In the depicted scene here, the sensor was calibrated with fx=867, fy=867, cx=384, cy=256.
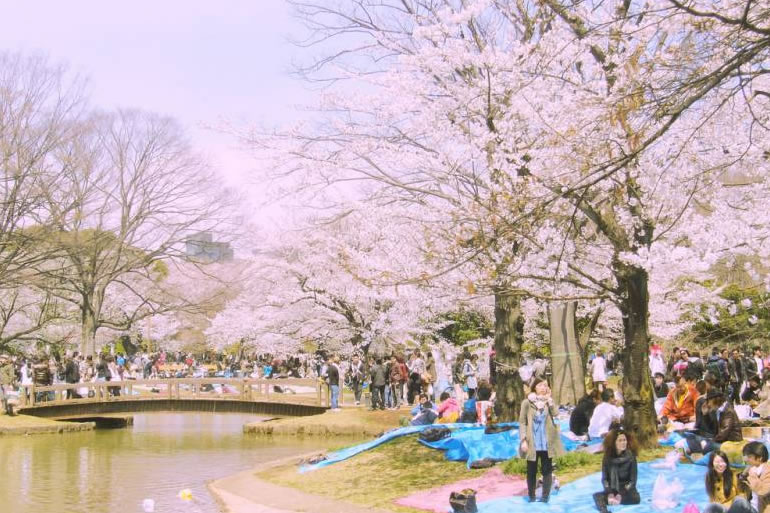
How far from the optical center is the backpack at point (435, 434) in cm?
1375

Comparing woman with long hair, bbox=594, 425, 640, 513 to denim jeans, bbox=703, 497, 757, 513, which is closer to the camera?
denim jeans, bbox=703, 497, 757, 513

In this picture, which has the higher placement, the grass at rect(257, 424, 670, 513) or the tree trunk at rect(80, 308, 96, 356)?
the tree trunk at rect(80, 308, 96, 356)

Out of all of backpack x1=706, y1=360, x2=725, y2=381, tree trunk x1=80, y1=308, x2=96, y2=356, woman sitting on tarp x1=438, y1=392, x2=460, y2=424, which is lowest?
woman sitting on tarp x1=438, y1=392, x2=460, y2=424

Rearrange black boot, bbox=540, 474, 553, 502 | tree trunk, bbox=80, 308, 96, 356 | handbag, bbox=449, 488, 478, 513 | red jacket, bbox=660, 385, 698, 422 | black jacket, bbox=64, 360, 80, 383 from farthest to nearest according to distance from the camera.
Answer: tree trunk, bbox=80, 308, 96, 356 → black jacket, bbox=64, 360, 80, 383 → red jacket, bbox=660, 385, 698, 422 → black boot, bbox=540, 474, 553, 502 → handbag, bbox=449, 488, 478, 513

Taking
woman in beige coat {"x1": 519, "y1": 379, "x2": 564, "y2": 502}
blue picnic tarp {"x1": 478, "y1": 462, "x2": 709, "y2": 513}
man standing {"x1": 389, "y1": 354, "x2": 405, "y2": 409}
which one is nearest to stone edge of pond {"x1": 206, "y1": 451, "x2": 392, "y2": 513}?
blue picnic tarp {"x1": 478, "y1": 462, "x2": 709, "y2": 513}

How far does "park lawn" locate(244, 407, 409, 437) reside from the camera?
70.2 feet

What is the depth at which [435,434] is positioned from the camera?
13.8 m

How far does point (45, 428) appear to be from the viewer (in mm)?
23406

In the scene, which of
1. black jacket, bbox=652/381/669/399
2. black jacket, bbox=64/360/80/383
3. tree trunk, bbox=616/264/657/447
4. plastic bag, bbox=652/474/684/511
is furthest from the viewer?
black jacket, bbox=64/360/80/383

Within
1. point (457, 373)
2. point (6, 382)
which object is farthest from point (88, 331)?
point (457, 373)

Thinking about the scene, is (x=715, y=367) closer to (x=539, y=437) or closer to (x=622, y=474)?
(x=539, y=437)

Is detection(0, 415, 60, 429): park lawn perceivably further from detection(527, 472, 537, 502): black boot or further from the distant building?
detection(527, 472, 537, 502): black boot

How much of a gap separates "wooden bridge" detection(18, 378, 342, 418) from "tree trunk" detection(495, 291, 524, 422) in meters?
11.3

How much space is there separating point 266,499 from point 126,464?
708 centimetres
